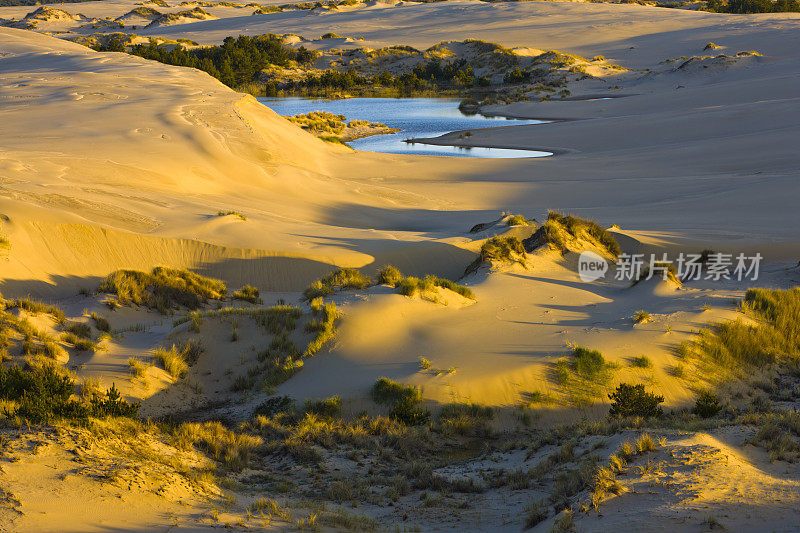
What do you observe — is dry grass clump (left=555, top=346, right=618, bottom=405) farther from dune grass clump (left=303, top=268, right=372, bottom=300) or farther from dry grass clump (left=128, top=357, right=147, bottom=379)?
dry grass clump (left=128, top=357, right=147, bottom=379)

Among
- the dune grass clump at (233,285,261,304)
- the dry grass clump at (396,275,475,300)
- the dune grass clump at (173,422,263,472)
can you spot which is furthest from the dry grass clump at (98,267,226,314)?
the dune grass clump at (173,422,263,472)

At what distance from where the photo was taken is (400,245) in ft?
51.3

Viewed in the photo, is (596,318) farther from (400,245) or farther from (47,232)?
(47,232)

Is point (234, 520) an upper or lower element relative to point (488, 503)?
upper

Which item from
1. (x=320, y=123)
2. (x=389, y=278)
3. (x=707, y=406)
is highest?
(x=320, y=123)

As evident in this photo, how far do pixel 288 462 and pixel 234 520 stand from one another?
1941mm

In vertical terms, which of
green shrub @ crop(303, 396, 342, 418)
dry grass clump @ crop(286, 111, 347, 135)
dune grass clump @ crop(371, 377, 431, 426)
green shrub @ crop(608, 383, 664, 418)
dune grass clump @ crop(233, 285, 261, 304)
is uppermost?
dry grass clump @ crop(286, 111, 347, 135)

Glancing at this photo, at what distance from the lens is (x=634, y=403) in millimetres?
7906

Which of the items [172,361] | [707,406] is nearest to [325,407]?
[172,361]

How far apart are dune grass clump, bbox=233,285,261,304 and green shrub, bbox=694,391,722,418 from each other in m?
8.05

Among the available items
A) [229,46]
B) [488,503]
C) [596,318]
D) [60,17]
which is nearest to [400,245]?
[596,318]

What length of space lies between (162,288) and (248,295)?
160cm

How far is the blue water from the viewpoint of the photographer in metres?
33.0
